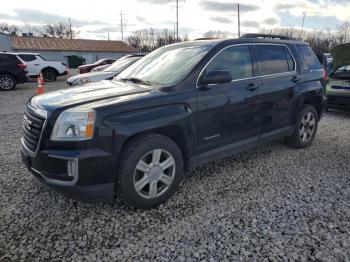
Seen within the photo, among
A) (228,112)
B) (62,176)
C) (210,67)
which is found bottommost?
(62,176)

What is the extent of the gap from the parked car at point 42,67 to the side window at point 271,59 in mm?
15553

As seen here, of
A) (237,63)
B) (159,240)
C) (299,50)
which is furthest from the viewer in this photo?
(299,50)

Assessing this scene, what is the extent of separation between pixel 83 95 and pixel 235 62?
79.3 inches

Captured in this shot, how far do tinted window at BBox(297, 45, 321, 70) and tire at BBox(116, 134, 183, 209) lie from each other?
3129mm

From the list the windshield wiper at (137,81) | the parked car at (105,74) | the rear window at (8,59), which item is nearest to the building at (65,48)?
the rear window at (8,59)

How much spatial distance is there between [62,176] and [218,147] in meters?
1.87

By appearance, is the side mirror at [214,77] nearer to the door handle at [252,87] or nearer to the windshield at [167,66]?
the windshield at [167,66]

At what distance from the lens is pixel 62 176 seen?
2676mm

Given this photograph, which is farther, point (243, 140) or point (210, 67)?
point (243, 140)

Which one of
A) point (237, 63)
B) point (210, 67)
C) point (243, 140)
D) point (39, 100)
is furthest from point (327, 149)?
point (39, 100)

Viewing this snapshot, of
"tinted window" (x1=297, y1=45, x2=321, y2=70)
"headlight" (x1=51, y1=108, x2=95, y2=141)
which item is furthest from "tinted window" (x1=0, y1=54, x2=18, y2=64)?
"tinted window" (x1=297, y1=45, x2=321, y2=70)

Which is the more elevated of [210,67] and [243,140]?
[210,67]

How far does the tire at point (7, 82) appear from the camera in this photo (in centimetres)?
1284

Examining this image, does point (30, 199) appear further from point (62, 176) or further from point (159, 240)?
point (159, 240)
